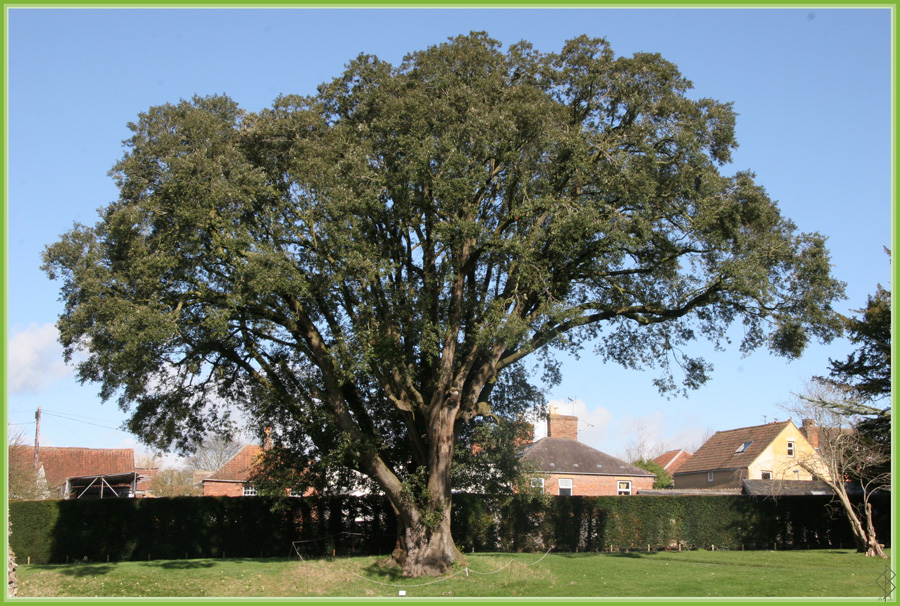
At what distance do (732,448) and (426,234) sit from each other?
114 ft

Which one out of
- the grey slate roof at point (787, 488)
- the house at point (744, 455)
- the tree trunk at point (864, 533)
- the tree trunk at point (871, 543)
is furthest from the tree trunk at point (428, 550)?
the house at point (744, 455)

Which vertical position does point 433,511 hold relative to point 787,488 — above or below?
below

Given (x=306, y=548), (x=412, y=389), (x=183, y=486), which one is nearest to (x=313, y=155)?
(x=412, y=389)

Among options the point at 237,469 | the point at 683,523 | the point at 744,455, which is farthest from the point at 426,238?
the point at 744,455

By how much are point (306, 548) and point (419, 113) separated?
16.3 metres

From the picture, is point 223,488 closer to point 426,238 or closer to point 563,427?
point 563,427

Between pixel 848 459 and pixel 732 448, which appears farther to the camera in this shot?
pixel 732 448

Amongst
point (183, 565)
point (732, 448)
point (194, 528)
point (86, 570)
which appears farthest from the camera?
point (732, 448)

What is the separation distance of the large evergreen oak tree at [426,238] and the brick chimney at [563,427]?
76.2 feet

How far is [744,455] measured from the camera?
45.5 metres

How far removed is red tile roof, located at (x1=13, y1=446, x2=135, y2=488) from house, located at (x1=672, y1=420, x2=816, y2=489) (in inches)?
→ 1465

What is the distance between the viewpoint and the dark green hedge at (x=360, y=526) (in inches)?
998

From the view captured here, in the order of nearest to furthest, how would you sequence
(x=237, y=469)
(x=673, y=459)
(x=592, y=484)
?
(x=592, y=484)
(x=237, y=469)
(x=673, y=459)

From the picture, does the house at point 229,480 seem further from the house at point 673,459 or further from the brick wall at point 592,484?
the house at point 673,459
